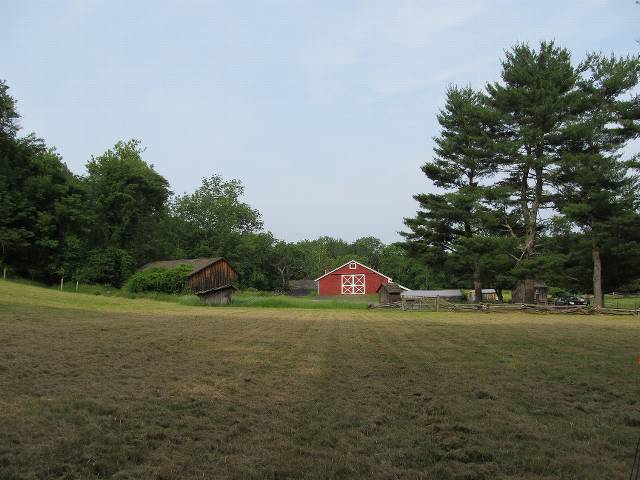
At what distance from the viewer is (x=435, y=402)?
24.2ft

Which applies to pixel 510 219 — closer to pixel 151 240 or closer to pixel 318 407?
pixel 318 407

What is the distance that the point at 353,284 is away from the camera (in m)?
76.2

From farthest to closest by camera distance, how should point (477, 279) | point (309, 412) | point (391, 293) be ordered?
point (391, 293)
point (477, 279)
point (309, 412)

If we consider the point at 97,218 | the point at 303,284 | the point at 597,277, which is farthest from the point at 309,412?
the point at 303,284

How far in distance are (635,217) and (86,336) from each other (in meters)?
34.0

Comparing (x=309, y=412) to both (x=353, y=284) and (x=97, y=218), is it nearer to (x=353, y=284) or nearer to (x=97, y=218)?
(x=97, y=218)

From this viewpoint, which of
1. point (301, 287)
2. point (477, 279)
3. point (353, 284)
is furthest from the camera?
point (301, 287)

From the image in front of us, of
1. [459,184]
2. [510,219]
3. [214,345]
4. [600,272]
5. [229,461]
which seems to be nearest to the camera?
[229,461]

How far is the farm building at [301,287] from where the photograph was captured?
87681 millimetres

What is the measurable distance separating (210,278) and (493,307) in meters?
29.5

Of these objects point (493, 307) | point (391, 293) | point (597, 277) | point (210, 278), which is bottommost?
point (493, 307)

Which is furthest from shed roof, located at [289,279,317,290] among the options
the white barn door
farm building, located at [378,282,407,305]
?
farm building, located at [378,282,407,305]

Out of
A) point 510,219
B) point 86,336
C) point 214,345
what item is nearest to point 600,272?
point 510,219

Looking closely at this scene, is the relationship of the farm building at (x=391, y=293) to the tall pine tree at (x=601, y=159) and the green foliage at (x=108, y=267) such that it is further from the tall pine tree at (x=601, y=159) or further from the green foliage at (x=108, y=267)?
the green foliage at (x=108, y=267)
